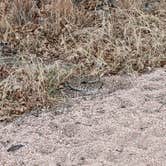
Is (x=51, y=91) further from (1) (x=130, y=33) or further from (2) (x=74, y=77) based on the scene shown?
(1) (x=130, y=33)

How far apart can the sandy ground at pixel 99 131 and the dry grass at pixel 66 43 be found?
26 centimetres

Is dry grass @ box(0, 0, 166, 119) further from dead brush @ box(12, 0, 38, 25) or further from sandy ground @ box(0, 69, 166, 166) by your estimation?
sandy ground @ box(0, 69, 166, 166)

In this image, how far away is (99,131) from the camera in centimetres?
357

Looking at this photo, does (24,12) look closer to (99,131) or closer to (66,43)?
(66,43)

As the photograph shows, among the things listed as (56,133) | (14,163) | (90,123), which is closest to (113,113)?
(90,123)

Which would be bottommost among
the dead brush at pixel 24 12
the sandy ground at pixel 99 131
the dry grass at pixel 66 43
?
the sandy ground at pixel 99 131

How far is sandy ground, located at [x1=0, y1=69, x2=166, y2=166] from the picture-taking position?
325 centimetres

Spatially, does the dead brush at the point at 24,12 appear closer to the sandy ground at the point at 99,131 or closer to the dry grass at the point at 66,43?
the dry grass at the point at 66,43

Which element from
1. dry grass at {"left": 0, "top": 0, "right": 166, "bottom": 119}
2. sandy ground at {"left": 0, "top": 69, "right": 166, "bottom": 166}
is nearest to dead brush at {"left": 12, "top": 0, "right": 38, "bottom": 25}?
dry grass at {"left": 0, "top": 0, "right": 166, "bottom": 119}

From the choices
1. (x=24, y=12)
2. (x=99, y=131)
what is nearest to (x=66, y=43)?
(x=24, y=12)

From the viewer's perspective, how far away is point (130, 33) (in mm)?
4938

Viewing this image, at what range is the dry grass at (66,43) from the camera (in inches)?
163

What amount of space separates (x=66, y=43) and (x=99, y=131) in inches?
62.5

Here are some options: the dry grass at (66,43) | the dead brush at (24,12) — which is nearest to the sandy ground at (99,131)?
the dry grass at (66,43)
